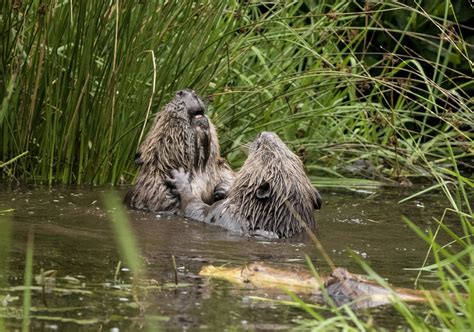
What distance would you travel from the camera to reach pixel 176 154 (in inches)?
297

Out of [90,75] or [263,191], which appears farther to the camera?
[90,75]

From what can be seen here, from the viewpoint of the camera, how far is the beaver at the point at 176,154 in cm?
741

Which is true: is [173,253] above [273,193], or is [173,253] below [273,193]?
below

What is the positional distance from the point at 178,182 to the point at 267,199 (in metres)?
0.71

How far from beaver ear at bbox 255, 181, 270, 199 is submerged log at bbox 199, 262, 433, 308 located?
162cm

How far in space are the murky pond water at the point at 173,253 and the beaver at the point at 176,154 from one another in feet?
0.61

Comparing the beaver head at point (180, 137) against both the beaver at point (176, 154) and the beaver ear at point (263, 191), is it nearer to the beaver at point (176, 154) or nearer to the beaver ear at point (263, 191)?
the beaver at point (176, 154)

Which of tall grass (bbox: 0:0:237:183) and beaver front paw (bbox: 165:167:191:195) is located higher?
tall grass (bbox: 0:0:237:183)

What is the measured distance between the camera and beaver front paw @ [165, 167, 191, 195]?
7358 millimetres

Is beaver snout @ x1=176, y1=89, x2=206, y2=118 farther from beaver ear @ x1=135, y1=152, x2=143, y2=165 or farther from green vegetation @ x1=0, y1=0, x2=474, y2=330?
beaver ear @ x1=135, y1=152, x2=143, y2=165

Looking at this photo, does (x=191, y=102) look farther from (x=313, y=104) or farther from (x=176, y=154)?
(x=313, y=104)

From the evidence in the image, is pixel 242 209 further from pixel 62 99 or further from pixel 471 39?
pixel 471 39

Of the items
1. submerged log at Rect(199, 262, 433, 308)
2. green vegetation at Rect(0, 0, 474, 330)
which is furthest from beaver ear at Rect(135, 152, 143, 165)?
submerged log at Rect(199, 262, 433, 308)

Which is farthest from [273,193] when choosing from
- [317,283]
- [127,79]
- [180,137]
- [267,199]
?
[317,283]
